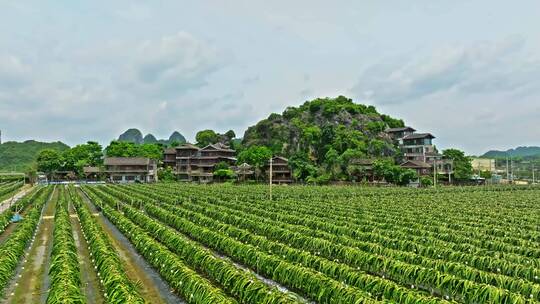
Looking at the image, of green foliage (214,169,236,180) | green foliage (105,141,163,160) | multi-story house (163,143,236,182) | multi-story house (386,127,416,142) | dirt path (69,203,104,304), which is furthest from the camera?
green foliage (105,141,163,160)

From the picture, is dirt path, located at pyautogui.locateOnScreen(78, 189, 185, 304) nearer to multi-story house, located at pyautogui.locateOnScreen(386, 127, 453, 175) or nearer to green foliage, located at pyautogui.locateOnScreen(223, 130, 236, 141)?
multi-story house, located at pyautogui.locateOnScreen(386, 127, 453, 175)

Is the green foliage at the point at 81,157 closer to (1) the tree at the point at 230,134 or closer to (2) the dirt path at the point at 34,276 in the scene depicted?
(1) the tree at the point at 230,134

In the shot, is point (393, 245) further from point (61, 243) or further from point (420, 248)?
point (61, 243)


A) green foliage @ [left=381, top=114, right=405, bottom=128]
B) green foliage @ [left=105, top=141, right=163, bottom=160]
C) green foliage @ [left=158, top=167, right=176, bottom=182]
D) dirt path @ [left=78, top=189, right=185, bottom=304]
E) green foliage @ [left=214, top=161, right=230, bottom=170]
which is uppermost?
green foliage @ [left=381, top=114, right=405, bottom=128]

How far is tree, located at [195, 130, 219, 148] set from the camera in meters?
123

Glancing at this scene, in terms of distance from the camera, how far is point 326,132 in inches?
3789

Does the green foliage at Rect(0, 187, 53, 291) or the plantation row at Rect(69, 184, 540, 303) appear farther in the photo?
the green foliage at Rect(0, 187, 53, 291)

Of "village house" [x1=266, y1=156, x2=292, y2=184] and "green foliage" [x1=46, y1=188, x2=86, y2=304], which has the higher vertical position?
"village house" [x1=266, y1=156, x2=292, y2=184]

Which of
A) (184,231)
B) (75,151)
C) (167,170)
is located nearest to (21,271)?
(184,231)

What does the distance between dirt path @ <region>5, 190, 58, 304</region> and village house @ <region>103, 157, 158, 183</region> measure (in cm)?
7844

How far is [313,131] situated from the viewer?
103 m

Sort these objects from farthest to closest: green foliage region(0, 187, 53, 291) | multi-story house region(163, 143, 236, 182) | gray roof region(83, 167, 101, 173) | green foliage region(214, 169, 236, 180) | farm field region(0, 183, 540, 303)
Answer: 1. multi-story house region(163, 143, 236, 182)
2. gray roof region(83, 167, 101, 173)
3. green foliage region(214, 169, 236, 180)
4. green foliage region(0, 187, 53, 291)
5. farm field region(0, 183, 540, 303)

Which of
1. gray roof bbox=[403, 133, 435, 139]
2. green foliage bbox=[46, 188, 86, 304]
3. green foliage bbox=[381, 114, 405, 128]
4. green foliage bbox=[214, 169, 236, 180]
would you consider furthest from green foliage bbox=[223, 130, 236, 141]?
green foliage bbox=[46, 188, 86, 304]

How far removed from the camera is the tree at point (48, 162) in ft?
320
